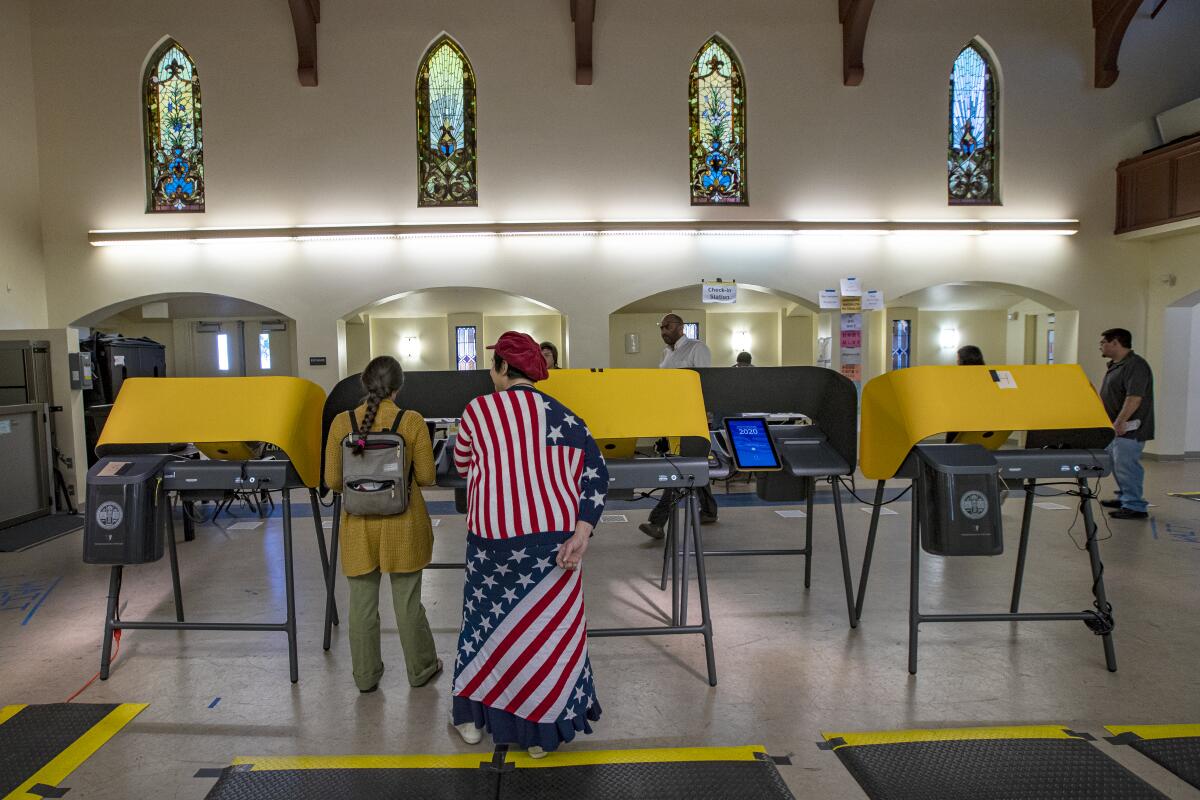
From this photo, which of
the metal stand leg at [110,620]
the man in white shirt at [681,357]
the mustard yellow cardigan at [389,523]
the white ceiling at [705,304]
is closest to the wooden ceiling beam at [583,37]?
the white ceiling at [705,304]

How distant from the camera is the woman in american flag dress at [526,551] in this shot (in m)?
2.33

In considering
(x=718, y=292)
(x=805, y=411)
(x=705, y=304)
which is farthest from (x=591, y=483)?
(x=705, y=304)

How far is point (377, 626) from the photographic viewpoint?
303cm

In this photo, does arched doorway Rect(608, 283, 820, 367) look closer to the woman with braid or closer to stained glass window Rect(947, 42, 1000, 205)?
stained glass window Rect(947, 42, 1000, 205)

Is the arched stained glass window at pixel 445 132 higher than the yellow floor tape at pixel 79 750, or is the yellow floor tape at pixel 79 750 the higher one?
the arched stained glass window at pixel 445 132

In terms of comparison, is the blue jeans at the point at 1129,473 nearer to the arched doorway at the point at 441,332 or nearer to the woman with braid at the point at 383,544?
the woman with braid at the point at 383,544

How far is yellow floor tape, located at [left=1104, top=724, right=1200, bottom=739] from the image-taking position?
8.38 feet

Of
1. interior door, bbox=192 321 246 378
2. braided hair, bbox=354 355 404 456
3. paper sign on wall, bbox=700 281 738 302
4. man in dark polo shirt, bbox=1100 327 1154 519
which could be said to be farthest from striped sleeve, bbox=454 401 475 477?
interior door, bbox=192 321 246 378

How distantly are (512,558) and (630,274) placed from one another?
725 centimetres

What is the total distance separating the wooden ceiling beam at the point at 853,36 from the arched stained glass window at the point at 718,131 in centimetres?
141

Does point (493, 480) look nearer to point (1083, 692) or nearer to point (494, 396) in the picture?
point (494, 396)

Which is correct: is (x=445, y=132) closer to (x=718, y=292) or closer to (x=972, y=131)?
(x=718, y=292)

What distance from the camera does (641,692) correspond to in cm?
298

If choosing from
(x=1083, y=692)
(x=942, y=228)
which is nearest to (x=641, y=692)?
(x=1083, y=692)
